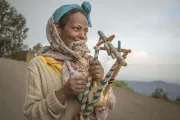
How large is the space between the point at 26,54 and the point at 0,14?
15.5 ft

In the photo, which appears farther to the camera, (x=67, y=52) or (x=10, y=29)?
(x=10, y=29)

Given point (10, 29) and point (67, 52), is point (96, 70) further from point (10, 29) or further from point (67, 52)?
point (10, 29)

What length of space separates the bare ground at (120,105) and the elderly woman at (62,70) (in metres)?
3.05

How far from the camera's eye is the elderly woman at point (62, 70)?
985mm

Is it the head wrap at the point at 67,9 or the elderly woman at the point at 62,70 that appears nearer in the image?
the elderly woman at the point at 62,70

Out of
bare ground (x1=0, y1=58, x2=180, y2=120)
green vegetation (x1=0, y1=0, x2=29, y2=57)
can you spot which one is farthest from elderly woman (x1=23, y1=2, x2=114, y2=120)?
green vegetation (x1=0, y1=0, x2=29, y2=57)

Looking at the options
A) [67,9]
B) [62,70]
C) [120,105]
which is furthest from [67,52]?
[120,105]

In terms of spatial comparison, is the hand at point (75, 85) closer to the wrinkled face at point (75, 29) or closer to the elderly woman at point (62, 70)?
the elderly woman at point (62, 70)

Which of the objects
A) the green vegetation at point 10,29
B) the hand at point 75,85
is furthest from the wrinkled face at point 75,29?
the green vegetation at point 10,29

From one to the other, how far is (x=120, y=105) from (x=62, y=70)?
5595 millimetres

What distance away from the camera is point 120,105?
635cm

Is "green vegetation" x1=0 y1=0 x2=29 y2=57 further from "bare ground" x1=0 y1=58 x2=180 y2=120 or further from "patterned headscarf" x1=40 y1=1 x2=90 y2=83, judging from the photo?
"patterned headscarf" x1=40 y1=1 x2=90 y2=83

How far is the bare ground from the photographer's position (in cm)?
404

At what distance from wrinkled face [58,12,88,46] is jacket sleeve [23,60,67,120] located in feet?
0.96
